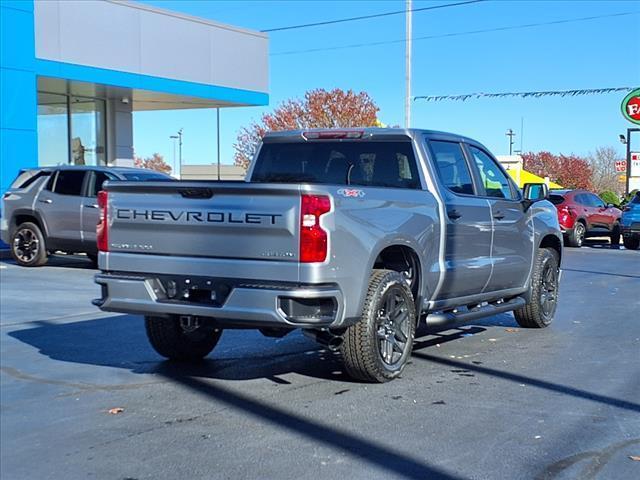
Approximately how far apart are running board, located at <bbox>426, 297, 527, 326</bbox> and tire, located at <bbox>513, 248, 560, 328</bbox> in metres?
0.22

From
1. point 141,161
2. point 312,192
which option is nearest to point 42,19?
point 312,192

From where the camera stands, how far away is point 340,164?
759 centimetres

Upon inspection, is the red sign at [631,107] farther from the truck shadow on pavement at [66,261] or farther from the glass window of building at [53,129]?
the truck shadow on pavement at [66,261]

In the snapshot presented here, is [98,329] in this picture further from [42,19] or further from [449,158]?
[42,19]

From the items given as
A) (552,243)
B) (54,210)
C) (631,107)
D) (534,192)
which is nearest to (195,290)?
(534,192)

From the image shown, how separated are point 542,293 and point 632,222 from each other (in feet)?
46.1

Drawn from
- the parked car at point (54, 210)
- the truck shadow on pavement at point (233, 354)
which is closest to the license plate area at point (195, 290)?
the truck shadow on pavement at point (233, 354)

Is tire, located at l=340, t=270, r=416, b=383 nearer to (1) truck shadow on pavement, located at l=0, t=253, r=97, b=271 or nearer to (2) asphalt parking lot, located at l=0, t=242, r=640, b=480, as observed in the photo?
(2) asphalt parking lot, located at l=0, t=242, r=640, b=480

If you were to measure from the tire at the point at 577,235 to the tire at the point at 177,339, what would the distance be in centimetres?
1764

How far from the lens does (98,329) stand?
8.96 m

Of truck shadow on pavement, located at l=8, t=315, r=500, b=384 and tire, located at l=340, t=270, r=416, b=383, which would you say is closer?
tire, located at l=340, t=270, r=416, b=383

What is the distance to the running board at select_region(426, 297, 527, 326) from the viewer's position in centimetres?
706

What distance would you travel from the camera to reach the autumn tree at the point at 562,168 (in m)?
68.9

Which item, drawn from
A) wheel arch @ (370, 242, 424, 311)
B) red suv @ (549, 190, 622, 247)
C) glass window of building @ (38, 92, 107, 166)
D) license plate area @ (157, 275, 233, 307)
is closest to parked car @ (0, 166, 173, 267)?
glass window of building @ (38, 92, 107, 166)
